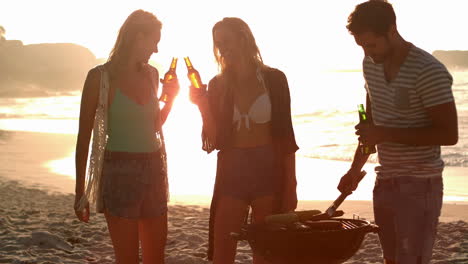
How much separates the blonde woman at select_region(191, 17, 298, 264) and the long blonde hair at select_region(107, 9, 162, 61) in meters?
0.42

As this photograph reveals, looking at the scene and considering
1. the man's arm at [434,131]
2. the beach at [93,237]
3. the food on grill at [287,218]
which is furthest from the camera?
the beach at [93,237]

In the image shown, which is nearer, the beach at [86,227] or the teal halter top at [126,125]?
the teal halter top at [126,125]

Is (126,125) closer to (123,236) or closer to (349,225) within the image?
(123,236)

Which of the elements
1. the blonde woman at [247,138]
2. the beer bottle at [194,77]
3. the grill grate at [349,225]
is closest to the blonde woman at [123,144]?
the beer bottle at [194,77]

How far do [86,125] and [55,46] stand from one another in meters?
170

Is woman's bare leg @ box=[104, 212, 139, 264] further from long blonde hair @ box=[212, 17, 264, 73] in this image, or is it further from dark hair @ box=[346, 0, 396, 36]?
dark hair @ box=[346, 0, 396, 36]

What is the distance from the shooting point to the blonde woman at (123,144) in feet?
14.0

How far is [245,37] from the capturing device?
4.53 metres

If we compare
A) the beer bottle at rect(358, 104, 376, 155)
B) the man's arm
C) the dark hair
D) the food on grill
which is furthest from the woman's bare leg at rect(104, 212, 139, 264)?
the dark hair

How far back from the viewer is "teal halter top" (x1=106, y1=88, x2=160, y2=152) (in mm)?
4316

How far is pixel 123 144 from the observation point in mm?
4340

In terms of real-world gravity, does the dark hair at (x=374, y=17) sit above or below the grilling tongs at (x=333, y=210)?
above

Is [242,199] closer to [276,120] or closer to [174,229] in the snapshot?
[276,120]

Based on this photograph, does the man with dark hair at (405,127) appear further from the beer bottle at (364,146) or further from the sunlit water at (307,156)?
the sunlit water at (307,156)
